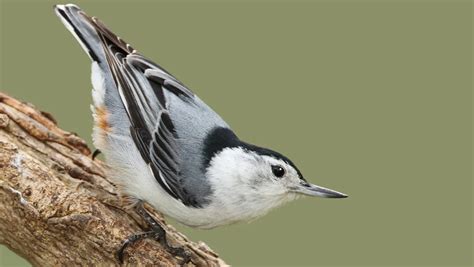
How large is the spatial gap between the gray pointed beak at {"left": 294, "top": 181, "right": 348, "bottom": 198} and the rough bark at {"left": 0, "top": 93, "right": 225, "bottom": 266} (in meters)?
0.86

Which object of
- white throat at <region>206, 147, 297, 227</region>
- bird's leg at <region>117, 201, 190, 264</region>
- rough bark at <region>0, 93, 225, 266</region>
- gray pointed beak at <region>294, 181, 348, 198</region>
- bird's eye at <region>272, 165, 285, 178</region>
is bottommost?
rough bark at <region>0, 93, 225, 266</region>

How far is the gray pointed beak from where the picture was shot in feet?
14.3

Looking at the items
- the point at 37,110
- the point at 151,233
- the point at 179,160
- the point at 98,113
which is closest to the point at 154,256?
the point at 151,233

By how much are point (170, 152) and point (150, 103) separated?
351 millimetres

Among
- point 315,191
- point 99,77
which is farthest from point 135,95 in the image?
point 315,191

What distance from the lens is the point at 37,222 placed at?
4340mm

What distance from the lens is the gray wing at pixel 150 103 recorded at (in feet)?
14.5

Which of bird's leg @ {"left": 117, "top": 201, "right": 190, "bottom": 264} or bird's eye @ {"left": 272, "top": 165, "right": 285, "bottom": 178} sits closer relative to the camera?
bird's eye @ {"left": 272, "top": 165, "right": 285, "bottom": 178}

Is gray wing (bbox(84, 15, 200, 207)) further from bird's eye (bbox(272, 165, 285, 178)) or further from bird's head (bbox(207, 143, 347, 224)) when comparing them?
bird's eye (bbox(272, 165, 285, 178))

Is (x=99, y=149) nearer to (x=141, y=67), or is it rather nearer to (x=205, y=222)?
(x=141, y=67)

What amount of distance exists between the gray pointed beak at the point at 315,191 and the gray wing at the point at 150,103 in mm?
629

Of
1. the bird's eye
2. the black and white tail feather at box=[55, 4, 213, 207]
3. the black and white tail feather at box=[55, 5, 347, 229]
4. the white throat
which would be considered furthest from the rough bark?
the bird's eye

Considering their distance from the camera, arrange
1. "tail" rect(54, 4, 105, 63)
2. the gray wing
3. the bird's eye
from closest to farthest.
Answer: the bird's eye < the gray wing < "tail" rect(54, 4, 105, 63)

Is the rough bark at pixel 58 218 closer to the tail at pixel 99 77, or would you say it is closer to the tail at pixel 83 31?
the tail at pixel 99 77
